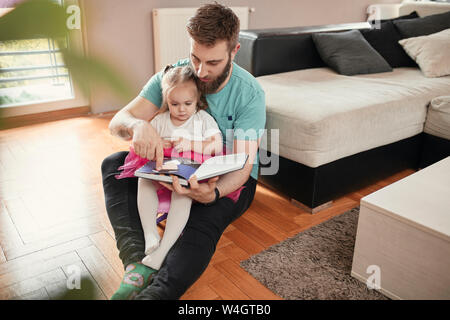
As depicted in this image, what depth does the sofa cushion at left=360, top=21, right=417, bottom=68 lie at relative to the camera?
2.62m

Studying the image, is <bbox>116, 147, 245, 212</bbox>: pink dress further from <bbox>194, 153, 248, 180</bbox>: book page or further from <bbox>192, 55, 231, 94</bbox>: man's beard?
<bbox>192, 55, 231, 94</bbox>: man's beard

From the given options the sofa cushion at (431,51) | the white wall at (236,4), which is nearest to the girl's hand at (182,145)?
the white wall at (236,4)

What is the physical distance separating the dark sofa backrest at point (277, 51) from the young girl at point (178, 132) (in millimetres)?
749

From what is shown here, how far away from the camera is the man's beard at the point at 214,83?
1504 millimetres

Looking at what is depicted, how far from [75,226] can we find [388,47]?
2.20 meters

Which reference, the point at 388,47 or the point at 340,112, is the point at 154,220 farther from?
the point at 388,47

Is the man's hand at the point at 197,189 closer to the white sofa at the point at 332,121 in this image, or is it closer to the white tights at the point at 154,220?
the white tights at the point at 154,220

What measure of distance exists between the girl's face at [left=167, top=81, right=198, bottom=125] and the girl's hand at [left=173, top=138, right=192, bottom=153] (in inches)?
3.6

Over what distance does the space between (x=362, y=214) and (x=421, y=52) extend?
1.65m

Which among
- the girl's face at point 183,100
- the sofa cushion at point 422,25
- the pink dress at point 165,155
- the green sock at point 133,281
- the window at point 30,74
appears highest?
the window at point 30,74

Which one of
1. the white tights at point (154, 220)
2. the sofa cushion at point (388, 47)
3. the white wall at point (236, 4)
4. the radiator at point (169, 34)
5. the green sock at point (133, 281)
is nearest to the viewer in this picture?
the green sock at point (133, 281)

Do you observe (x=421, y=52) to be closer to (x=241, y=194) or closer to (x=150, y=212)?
(x=241, y=194)

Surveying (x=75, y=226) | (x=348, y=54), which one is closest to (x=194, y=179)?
(x=75, y=226)

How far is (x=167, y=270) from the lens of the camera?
3.94ft
